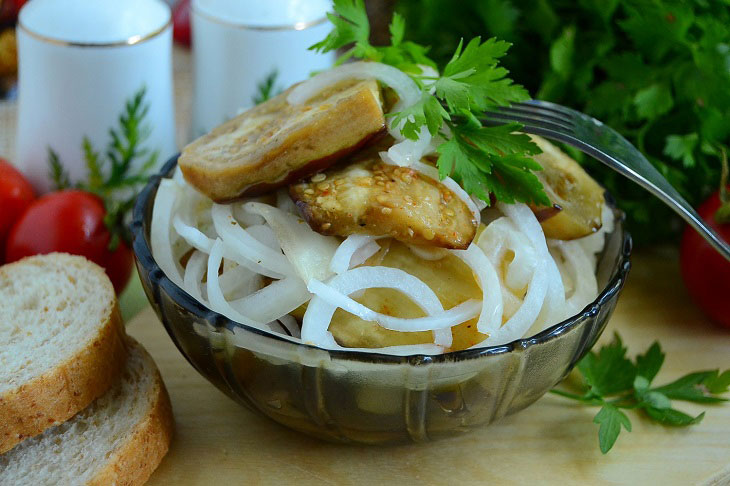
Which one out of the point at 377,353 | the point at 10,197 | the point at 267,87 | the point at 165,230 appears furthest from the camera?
the point at 267,87

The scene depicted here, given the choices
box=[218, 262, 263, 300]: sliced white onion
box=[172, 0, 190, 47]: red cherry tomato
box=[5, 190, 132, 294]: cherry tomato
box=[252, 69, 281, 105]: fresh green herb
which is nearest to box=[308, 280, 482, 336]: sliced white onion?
box=[218, 262, 263, 300]: sliced white onion

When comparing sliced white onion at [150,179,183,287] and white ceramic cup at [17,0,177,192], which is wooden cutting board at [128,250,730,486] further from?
white ceramic cup at [17,0,177,192]

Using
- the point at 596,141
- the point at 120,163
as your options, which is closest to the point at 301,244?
the point at 596,141

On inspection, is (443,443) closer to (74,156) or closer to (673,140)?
(673,140)

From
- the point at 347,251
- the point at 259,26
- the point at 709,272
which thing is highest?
the point at 347,251

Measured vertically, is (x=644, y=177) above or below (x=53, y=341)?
above

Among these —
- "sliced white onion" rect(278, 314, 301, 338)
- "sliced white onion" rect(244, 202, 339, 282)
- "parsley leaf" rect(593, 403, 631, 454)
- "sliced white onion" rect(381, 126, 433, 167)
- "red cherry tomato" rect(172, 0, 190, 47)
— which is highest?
"sliced white onion" rect(381, 126, 433, 167)

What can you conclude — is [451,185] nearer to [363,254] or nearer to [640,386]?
[363,254]
